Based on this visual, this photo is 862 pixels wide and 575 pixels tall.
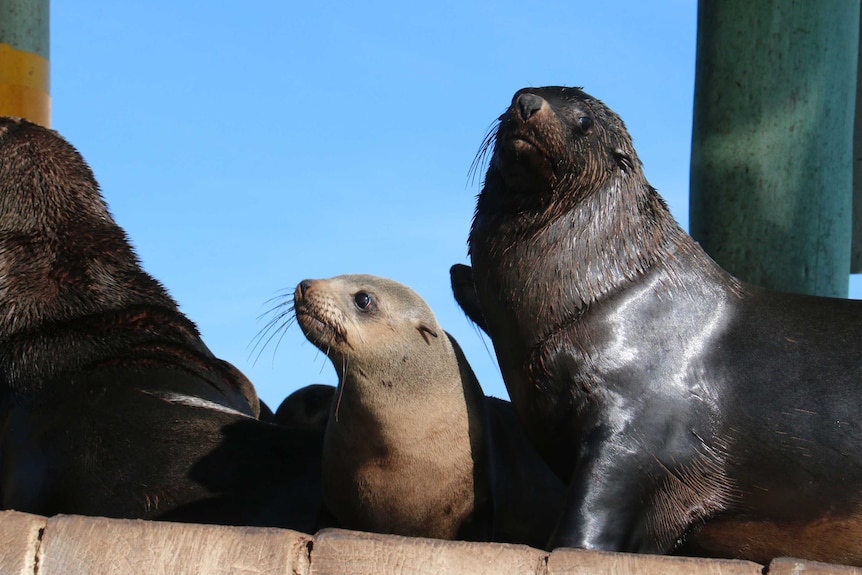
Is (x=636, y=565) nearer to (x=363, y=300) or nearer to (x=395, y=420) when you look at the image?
(x=395, y=420)

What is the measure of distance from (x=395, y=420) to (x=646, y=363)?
115 cm

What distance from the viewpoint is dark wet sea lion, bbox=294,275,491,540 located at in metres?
5.34

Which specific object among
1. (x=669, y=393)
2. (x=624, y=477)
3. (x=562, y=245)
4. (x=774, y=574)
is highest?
(x=562, y=245)

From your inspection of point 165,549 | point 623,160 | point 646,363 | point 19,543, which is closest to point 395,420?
point 646,363

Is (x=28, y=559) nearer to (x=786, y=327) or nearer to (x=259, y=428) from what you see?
(x=259, y=428)

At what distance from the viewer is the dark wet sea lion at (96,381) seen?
5.89 m

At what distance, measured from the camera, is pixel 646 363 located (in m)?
4.75

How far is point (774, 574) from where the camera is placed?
3.54m

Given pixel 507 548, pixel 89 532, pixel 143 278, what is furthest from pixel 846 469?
pixel 143 278

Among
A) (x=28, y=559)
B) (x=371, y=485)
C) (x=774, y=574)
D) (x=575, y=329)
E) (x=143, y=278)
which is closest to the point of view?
(x=774, y=574)

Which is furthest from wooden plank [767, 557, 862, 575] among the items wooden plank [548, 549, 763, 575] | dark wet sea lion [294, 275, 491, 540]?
dark wet sea lion [294, 275, 491, 540]

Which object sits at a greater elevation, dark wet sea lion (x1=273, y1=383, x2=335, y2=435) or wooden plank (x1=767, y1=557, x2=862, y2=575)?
dark wet sea lion (x1=273, y1=383, x2=335, y2=435)

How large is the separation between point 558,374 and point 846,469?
104 cm

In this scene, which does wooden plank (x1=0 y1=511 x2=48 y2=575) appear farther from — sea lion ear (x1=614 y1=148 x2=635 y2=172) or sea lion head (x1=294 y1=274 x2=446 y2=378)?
sea lion ear (x1=614 y1=148 x2=635 y2=172)
